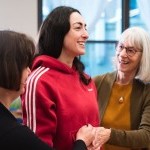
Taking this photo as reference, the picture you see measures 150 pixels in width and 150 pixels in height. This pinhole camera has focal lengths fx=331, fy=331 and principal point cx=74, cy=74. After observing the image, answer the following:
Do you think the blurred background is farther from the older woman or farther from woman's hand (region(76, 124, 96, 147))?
woman's hand (region(76, 124, 96, 147))

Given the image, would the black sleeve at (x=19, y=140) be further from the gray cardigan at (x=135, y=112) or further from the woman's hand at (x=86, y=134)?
the gray cardigan at (x=135, y=112)

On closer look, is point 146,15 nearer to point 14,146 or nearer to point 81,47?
point 81,47

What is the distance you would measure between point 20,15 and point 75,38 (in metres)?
2.10

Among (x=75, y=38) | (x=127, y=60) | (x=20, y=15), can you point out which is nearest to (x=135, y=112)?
(x=127, y=60)

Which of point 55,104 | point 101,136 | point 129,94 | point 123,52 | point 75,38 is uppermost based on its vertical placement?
point 75,38

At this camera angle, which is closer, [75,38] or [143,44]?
[75,38]

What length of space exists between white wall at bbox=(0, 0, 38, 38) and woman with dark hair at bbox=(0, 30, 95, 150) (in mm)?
2424

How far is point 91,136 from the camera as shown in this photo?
155 centimetres

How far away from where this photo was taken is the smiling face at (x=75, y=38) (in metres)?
1.64

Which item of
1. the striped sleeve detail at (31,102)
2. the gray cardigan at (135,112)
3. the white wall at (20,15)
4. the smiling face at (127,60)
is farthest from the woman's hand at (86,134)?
the white wall at (20,15)

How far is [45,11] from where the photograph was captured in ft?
12.7

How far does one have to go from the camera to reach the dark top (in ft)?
3.42

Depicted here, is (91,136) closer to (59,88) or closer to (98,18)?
(59,88)

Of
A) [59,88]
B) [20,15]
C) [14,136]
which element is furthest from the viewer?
[20,15]
